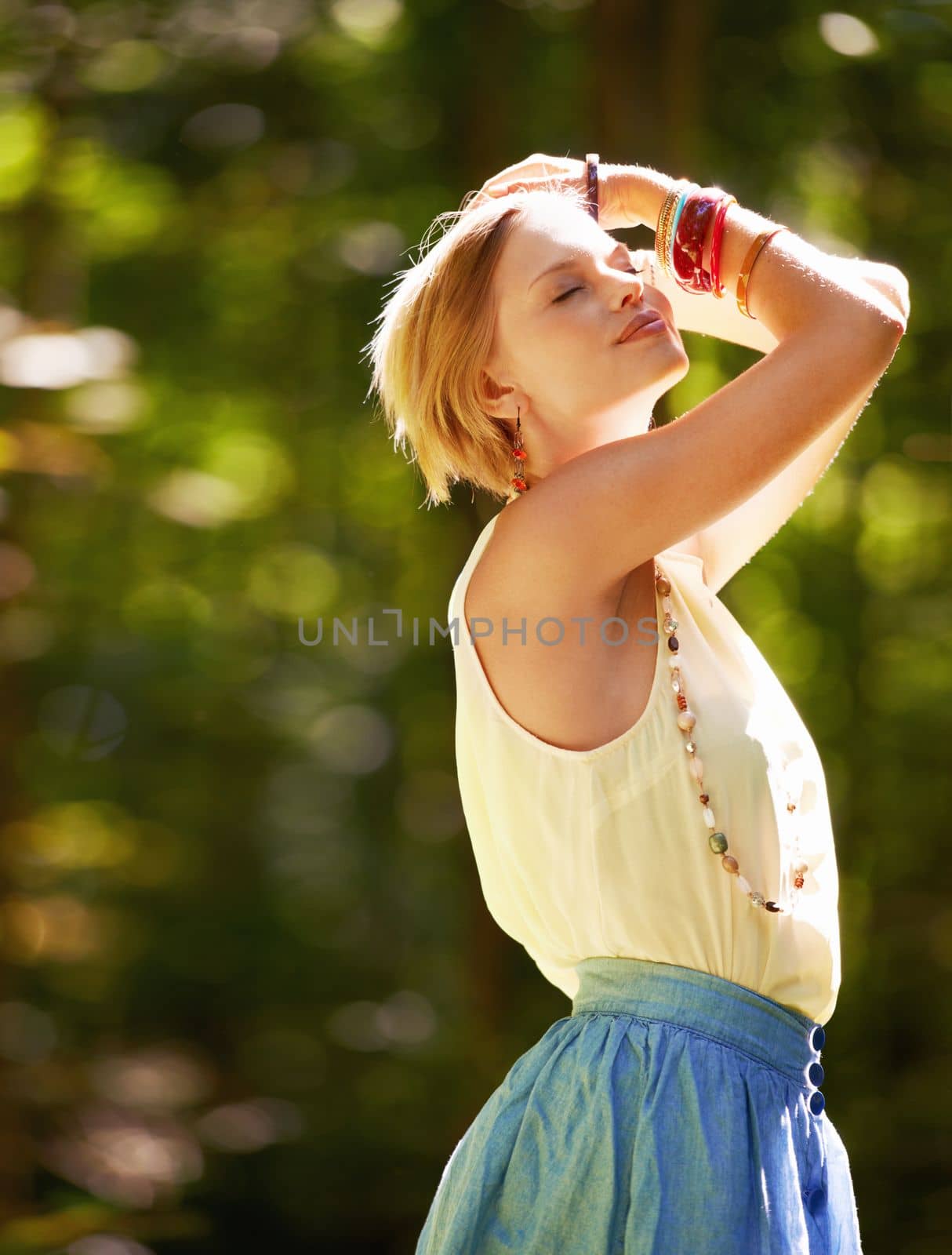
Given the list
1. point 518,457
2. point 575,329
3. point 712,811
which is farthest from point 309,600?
point 712,811

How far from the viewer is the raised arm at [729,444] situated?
3.59 ft

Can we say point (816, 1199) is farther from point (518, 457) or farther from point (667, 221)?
point (667, 221)

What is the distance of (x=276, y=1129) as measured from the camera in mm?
4102

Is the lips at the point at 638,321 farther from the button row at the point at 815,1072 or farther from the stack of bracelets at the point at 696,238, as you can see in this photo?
the button row at the point at 815,1072

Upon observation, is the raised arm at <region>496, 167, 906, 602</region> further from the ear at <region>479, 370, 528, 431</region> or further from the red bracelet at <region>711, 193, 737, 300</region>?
the ear at <region>479, 370, 528, 431</region>

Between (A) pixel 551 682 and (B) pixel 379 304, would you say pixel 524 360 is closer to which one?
(A) pixel 551 682

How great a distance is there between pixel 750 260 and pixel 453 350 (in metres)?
0.30

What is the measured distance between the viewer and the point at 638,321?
123 centimetres

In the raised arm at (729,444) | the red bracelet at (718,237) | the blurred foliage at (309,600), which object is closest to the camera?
the raised arm at (729,444)

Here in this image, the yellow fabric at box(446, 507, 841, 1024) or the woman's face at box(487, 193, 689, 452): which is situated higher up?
the woman's face at box(487, 193, 689, 452)

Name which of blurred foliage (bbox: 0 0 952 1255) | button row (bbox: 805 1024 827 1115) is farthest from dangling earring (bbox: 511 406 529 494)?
blurred foliage (bbox: 0 0 952 1255)

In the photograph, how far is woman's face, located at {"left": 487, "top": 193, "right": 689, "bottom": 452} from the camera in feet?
4.00

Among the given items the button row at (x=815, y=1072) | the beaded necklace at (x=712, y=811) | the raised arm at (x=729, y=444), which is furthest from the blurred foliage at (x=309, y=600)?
the button row at (x=815, y=1072)

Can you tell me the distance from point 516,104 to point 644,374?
2.54m
